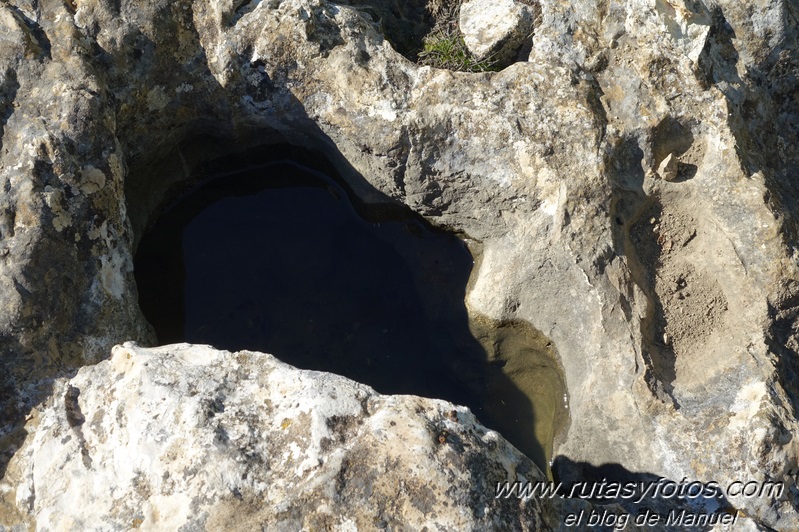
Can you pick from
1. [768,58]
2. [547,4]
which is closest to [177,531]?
[547,4]

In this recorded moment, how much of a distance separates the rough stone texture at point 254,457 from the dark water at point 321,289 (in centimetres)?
107

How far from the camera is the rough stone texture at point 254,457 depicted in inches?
79.0

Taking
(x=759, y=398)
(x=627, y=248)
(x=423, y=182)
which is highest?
(x=423, y=182)

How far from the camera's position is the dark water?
340 cm

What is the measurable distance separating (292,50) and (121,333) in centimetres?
140

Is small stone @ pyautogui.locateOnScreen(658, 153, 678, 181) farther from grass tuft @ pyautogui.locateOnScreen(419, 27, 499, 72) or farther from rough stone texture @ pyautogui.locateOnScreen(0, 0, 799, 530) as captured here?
grass tuft @ pyautogui.locateOnScreen(419, 27, 499, 72)

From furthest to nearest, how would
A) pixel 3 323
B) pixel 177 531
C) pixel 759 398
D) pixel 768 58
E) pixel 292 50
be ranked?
1. pixel 768 58
2. pixel 292 50
3. pixel 759 398
4. pixel 3 323
5. pixel 177 531

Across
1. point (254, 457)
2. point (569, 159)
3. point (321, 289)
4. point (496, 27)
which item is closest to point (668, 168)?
point (569, 159)

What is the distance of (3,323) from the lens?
2.39 metres

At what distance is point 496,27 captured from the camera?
322 centimetres

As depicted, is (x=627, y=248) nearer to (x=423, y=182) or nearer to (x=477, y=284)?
(x=477, y=284)

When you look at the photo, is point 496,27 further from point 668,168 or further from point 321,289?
point 321,289

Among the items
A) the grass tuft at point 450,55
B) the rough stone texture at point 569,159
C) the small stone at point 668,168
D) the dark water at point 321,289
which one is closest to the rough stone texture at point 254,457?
the rough stone texture at point 569,159

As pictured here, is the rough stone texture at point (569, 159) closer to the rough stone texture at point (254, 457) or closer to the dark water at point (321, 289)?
the dark water at point (321, 289)
